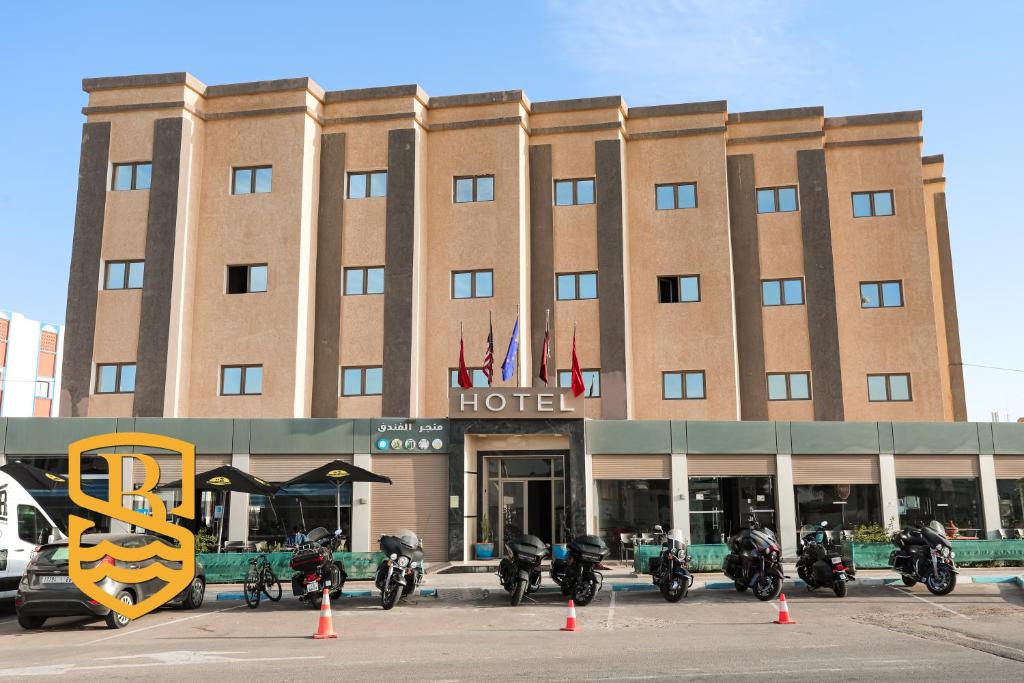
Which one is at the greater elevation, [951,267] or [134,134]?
[134,134]

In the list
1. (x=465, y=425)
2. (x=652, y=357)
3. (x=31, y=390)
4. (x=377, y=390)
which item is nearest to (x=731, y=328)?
(x=652, y=357)

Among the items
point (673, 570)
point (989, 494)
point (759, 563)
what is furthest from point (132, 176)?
point (989, 494)

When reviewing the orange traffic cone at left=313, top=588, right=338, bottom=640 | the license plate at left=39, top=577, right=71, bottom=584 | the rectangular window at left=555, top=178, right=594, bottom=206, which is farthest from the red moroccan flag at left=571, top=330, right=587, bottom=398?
the license plate at left=39, top=577, right=71, bottom=584

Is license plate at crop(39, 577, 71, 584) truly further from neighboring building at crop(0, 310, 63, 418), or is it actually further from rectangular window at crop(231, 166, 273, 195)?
neighboring building at crop(0, 310, 63, 418)

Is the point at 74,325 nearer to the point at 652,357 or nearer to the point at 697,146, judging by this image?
the point at 652,357

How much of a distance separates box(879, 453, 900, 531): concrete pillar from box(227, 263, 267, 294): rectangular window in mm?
19742

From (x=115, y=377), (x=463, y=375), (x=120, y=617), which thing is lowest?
(x=120, y=617)

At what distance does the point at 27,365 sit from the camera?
82.9 meters

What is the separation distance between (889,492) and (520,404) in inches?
437

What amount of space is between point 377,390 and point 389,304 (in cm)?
276

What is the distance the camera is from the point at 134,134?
100ft

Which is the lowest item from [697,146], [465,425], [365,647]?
[365,647]

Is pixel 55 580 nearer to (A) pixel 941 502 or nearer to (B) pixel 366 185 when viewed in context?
(B) pixel 366 185

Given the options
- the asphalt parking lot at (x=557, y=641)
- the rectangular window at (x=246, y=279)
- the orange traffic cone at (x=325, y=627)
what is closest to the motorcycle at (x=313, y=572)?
the asphalt parking lot at (x=557, y=641)
